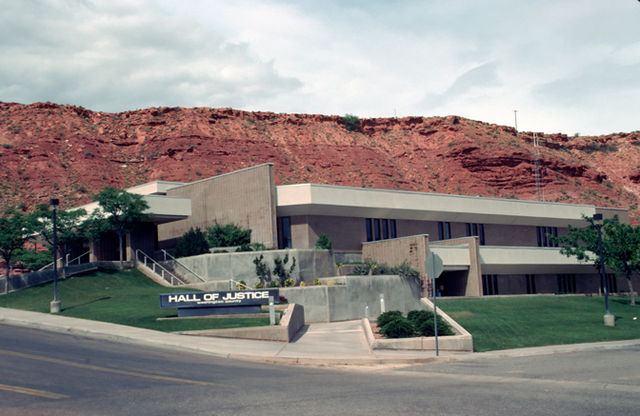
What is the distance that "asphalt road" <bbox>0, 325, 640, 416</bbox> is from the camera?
9633 millimetres

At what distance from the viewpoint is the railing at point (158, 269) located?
38.9 meters

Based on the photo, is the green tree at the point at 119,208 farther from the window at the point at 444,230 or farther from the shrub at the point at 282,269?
the window at the point at 444,230

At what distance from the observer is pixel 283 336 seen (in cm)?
2109

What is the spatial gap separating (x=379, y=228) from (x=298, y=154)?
47.9 m

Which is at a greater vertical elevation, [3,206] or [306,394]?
[3,206]

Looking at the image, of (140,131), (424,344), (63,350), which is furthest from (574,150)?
(63,350)

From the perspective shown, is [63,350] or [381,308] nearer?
[63,350]

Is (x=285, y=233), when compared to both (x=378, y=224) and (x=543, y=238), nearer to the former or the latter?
(x=378, y=224)

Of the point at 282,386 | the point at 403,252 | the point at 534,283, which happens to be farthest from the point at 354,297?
the point at 534,283

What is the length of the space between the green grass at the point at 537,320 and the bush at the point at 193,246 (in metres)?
17.2

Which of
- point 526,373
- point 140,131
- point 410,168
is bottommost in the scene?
point 526,373

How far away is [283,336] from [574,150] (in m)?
103

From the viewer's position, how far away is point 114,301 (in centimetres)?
2911

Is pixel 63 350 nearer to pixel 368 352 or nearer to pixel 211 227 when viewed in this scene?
pixel 368 352
